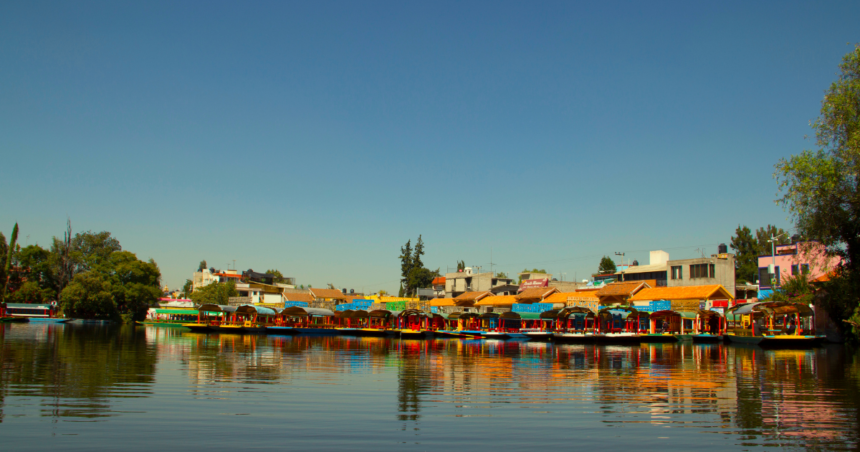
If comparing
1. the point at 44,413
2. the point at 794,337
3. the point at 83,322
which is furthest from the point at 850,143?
the point at 83,322

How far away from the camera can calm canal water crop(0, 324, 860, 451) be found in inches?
371

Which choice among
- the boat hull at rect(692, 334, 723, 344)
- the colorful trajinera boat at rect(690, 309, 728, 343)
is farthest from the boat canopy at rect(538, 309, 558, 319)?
the boat hull at rect(692, 334, 723, 344)

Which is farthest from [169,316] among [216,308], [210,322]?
[216,308]

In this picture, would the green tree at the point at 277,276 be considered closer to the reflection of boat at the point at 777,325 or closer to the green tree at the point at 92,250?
the green tree at the point at 92,250

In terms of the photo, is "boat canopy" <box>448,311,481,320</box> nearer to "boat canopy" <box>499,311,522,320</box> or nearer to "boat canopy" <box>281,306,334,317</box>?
"boat canopy" <box>499,311,522,320</box>

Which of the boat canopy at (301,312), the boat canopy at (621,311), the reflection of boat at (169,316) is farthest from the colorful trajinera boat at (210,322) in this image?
the boat canopy at (621,311)

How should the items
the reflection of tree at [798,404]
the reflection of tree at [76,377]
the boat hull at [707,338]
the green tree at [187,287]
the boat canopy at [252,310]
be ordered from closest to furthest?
the reflection of tree at [798,404], the reflection of tree at [76,377], the boat hull at [707,338], the boat canopy at [252,310], the green tree at [187,287]

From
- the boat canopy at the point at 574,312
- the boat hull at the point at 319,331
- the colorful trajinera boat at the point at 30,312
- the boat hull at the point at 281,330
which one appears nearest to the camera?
the boat canopy at the point at 574,312

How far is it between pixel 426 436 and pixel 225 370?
13258mm

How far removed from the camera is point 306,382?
1745cm

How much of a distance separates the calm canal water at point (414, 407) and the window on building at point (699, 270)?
107 ft

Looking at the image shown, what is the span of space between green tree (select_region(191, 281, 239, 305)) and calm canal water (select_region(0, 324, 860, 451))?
65.5 metres

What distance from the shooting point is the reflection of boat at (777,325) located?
3962 centimetres

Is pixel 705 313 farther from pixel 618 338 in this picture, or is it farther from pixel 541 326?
pixel 541 326
